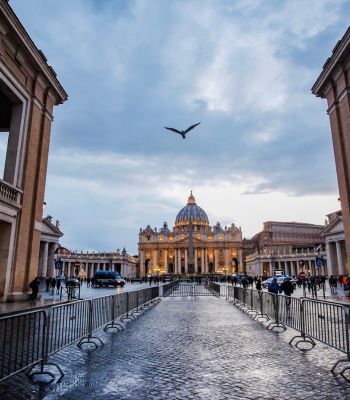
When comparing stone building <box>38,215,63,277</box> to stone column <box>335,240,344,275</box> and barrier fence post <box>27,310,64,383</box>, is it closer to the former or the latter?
stone column <box>335,240,344,275</box>

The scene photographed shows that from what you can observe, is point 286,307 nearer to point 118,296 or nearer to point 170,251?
point 118,296

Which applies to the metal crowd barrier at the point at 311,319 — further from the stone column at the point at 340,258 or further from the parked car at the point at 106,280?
the stone column at the point at 340,258

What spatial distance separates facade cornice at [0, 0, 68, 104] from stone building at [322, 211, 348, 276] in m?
45.0

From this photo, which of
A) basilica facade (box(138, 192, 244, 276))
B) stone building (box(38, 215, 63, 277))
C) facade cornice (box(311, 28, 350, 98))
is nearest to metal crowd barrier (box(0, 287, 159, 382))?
facade cornice (box(311, 28, 350, 98))

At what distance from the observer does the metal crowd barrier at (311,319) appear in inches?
254

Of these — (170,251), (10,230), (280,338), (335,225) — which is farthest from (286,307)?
(170,251)

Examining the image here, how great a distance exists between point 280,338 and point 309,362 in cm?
262

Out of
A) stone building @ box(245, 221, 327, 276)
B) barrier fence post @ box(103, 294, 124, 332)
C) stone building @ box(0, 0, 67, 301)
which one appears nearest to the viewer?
barrier fence post @ box(103, 294, 124, 332)

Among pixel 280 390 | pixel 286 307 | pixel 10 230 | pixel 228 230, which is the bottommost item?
pixel 280 390

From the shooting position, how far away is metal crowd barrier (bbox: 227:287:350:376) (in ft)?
21.2

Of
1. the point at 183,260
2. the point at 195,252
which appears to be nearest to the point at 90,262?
the point at 183,260

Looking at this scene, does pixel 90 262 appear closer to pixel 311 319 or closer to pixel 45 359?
pixel 311 319

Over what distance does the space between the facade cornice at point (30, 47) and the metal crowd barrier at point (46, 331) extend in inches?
494

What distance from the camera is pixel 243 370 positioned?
232 inches
